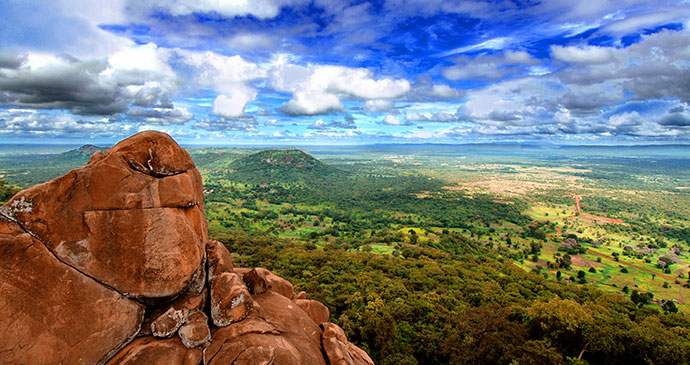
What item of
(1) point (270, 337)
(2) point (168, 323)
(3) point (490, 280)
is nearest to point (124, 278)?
(2) point (168, 323)

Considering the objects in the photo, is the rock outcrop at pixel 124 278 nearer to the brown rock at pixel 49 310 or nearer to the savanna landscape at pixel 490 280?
the brown rock at pixel 49 310

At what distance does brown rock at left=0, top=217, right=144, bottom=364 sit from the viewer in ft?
36.5

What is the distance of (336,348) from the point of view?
1683 centimetres

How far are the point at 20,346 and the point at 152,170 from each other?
8210mm

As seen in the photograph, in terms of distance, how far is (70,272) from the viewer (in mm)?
12422

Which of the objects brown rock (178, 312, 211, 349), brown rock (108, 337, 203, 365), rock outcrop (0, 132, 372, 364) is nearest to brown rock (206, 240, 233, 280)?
rock outcrop (0, 132, 372, 364)

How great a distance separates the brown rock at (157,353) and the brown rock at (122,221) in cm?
197

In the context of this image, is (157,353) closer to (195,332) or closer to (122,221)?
(195,332)

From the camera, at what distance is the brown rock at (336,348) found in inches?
649

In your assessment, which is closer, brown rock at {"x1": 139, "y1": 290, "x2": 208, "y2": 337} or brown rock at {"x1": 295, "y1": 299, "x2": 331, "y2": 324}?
brown rock at {"x1": 139, "y1": 290, "x2": 208, "y2": 337}

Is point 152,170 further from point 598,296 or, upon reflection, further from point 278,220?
point 278,220

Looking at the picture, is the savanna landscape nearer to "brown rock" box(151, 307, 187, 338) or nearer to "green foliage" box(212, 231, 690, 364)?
"green foliage" box(212, 231, 690, 364)

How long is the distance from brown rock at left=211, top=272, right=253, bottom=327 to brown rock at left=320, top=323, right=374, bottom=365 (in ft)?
17.2

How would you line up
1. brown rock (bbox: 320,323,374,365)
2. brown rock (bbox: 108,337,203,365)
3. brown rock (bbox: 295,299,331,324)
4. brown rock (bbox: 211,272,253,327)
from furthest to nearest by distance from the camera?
brown rock (bbox: 295,299,331,324) → brown rock (bbox: 320,323,374,365) → brown rock (bbox: 211,272,253,327) → brown rock (bbox: 108,337,203,365)
